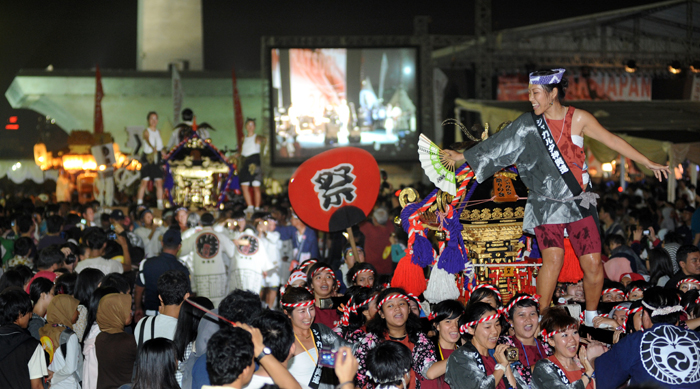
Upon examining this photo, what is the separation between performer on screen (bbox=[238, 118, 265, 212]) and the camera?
11.3 m

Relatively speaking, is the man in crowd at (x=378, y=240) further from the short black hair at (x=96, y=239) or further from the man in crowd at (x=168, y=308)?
the man in crowd at (x=168, y=308)

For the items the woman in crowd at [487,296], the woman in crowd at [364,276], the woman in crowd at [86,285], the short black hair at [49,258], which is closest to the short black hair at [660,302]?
the woman in crowd at [487,296]

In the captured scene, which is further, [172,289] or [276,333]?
[172,289]

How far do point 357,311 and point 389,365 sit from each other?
4.87 ft

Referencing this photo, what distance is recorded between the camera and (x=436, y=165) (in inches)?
161

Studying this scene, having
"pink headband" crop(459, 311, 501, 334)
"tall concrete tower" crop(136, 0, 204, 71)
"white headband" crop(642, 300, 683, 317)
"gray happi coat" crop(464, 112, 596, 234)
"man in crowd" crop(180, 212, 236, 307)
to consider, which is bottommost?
"man in crowd" crop(180, 212, 236, 307)

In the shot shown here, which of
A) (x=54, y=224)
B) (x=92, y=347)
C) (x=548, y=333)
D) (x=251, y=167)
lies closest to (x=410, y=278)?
(x=548, y=333)

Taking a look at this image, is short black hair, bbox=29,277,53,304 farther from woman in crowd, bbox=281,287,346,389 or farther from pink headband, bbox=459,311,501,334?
pink headband, bbox=459,311,501,334

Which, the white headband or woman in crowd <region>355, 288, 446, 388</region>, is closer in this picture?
the white headband

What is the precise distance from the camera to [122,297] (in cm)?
396

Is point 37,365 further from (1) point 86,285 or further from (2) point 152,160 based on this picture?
(2) point 152,160

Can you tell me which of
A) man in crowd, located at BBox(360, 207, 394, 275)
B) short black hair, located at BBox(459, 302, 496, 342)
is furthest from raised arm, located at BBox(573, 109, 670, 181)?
man in crowd, located at BBox(360, 207, 394, 275)

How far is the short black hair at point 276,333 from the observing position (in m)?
2.96

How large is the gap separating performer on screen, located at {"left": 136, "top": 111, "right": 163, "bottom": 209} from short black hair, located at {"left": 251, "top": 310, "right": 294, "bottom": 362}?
854cm
